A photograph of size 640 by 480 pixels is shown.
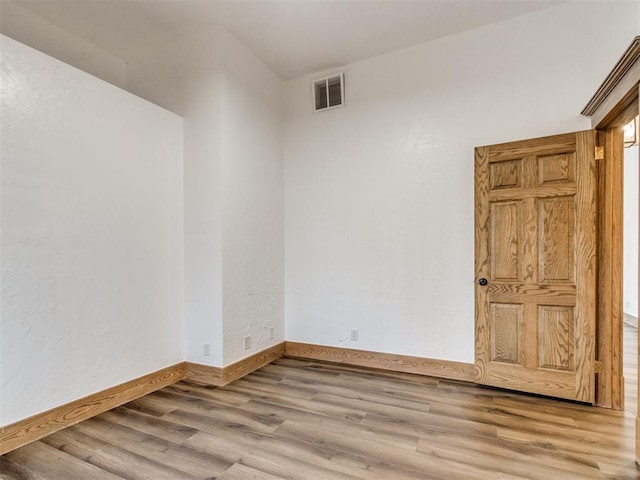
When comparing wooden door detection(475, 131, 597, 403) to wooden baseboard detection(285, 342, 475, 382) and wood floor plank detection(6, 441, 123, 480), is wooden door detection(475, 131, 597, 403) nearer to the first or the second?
wooden baseboard detection(285, 342, 475, 382)

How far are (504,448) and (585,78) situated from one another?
114 inches

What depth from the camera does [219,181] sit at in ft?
10.5

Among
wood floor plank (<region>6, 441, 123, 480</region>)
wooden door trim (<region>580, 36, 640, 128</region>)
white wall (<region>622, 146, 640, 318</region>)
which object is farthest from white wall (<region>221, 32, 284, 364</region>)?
white wall (<region>622, 146, 640, 318</region>)

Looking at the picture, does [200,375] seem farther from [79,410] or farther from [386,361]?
[386,361]

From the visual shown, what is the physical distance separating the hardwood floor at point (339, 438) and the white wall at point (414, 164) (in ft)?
2.54

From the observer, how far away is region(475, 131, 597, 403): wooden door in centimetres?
272

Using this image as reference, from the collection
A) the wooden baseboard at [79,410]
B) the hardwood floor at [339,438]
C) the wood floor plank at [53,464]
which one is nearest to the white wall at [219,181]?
the wooden baseboard at [79,410]

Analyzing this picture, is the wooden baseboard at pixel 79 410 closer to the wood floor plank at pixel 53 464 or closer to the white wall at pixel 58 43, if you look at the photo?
the wood floor plank at pixel 53 464

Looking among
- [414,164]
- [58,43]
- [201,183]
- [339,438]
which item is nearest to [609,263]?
[414,164]

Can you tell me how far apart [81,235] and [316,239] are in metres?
2.21

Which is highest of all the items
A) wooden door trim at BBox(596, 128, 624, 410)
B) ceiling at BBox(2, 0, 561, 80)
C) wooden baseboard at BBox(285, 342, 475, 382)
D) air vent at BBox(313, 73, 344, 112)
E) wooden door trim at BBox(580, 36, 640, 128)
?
ceiling at BBox(2, 0, 561, 80)

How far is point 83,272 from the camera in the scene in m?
2.56

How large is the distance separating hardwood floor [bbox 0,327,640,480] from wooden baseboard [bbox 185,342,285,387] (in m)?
0.13

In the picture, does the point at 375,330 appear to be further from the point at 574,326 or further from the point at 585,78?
the point at 585,78
